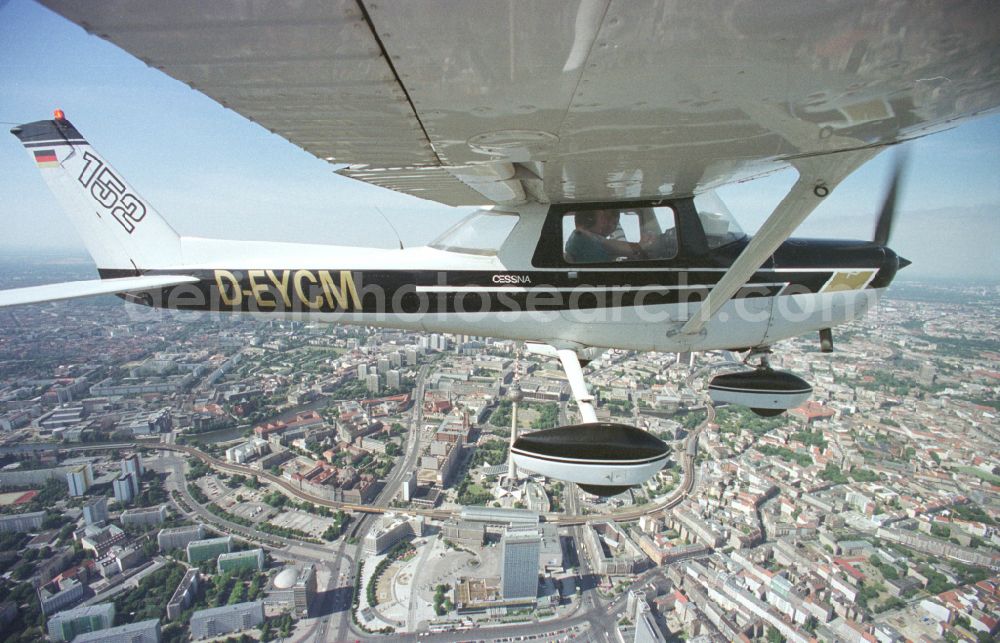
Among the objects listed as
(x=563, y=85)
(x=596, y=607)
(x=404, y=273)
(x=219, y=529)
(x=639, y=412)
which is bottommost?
(x=596, y=607)

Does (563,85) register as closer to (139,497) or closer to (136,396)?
(139,497)

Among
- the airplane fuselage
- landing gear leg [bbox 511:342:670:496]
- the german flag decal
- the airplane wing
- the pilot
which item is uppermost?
the german flag decal

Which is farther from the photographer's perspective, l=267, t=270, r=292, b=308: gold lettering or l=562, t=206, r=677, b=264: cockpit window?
l=267, t=270, r=292, b=308: gold lettering

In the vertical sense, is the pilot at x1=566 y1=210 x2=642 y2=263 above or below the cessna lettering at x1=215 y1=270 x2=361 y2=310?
above

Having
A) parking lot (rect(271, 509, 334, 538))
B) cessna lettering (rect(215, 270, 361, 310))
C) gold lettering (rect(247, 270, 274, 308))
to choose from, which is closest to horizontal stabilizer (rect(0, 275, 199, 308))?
cessna lettering (rect(215, 270, 361, 310))

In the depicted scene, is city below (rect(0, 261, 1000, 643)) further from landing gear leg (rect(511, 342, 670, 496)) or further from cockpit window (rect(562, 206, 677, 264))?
cockpit window (rect(562, 206, 677, 264))

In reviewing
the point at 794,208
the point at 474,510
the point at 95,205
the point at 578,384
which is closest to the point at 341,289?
the point at 578,384

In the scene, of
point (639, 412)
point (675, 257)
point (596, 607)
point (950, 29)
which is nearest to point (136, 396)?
point (596, 607)

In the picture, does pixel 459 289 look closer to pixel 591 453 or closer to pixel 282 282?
pixel 282 282
